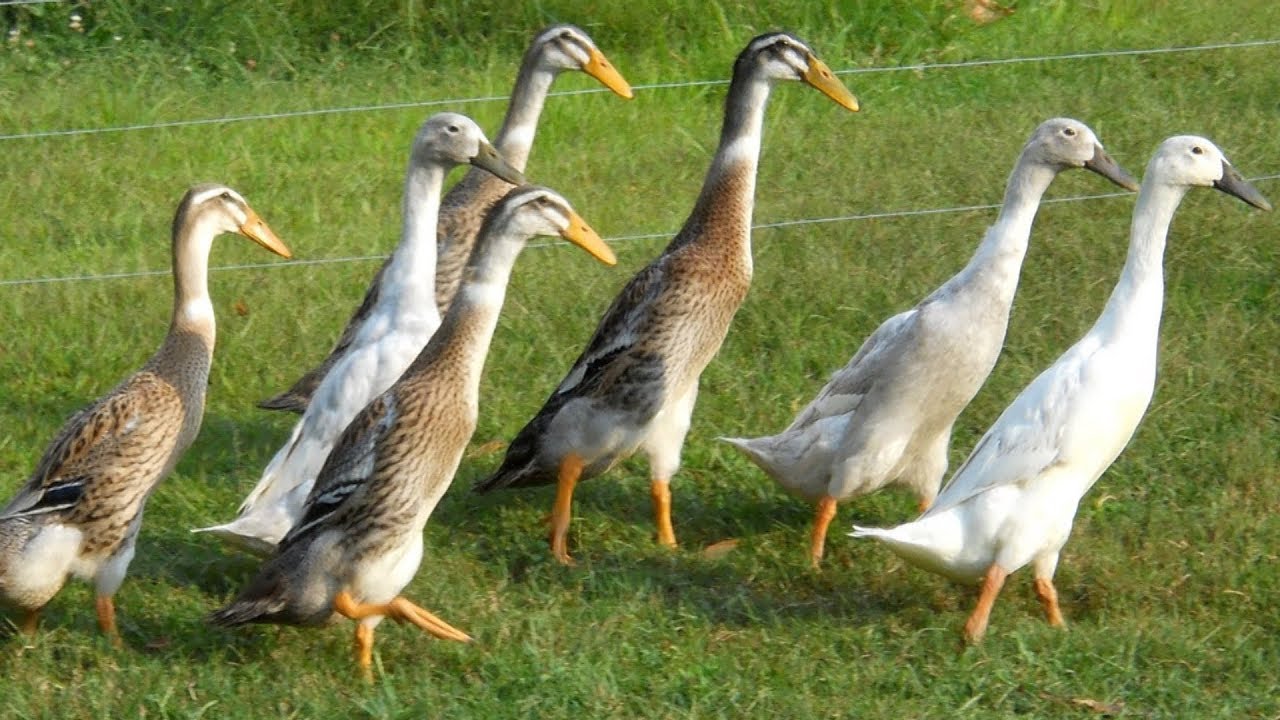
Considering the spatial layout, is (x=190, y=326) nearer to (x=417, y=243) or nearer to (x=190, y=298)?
(x=190, y=298)

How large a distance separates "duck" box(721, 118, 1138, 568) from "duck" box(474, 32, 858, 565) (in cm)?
32

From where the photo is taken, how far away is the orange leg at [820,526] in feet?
20.6

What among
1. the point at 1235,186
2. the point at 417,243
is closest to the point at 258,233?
the point at 417,243

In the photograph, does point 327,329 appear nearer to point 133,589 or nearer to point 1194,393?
point 133,589

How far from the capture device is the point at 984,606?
561cm

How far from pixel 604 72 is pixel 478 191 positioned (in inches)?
34.7

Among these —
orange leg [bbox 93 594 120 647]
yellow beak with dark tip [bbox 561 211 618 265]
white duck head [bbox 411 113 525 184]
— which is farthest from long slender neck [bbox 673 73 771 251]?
orange leg [bbox 93 594 120 647]

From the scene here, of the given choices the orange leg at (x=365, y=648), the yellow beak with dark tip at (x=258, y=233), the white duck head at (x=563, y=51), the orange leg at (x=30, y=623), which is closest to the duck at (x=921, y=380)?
the orange leg at (x=365, y=648)

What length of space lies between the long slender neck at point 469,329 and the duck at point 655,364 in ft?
2.80

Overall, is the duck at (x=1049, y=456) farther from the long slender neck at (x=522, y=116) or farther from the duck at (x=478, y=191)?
the long slender neck at (x=522, y=116)

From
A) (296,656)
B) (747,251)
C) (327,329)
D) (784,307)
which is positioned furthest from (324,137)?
(296,656)

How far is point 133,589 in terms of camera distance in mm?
6090

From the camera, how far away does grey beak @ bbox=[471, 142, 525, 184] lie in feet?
21.7

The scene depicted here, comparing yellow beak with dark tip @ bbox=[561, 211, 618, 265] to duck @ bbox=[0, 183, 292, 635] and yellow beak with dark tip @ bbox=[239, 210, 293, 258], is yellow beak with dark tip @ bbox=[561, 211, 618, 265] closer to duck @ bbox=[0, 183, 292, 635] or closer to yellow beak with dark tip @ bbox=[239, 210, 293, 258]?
yellow beak with dark tip @ bbox=[239, 210, 293, 258]
